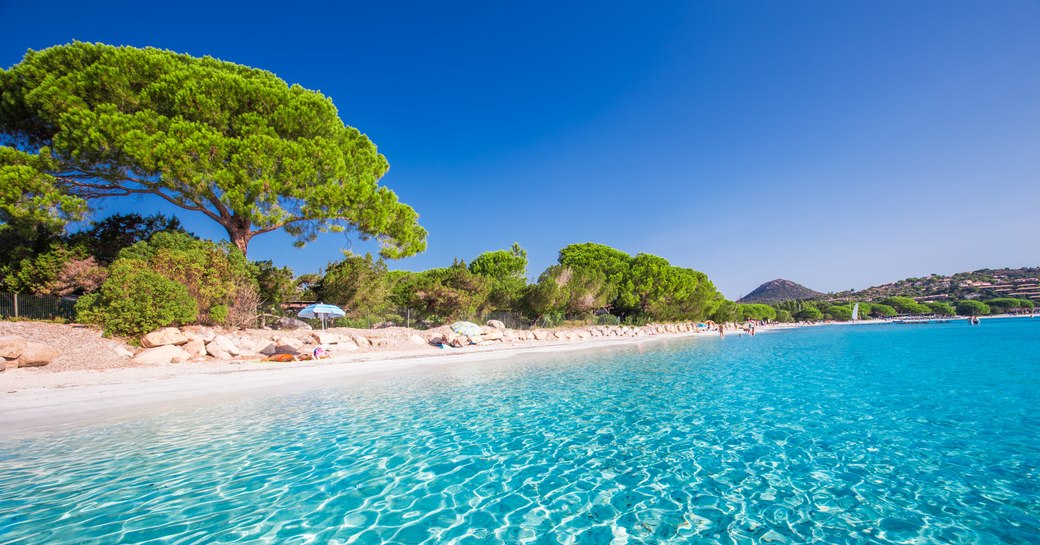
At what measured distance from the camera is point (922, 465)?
5.20 m

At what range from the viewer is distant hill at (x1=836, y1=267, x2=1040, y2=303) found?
363ft

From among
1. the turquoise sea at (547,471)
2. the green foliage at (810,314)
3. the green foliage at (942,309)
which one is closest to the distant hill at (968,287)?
the green foliage at (942,309)

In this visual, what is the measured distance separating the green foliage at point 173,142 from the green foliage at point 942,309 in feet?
415

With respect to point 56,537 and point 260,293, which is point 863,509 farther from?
point 260,293

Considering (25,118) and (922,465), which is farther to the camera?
(25,118)

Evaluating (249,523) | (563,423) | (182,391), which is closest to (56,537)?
(249,523)

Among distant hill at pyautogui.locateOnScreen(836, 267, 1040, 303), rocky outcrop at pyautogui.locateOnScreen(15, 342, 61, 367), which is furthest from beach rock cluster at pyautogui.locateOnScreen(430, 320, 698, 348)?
distant hill at pyautogui.locateOnScreen(836, 267, 1040, 303)

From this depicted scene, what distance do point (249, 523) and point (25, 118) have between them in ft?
78.6

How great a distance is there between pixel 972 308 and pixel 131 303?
135 meters

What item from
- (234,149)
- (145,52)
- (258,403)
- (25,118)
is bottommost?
(258,403)

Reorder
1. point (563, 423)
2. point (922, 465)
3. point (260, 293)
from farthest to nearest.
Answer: point (260, 293) → point (563, 423) → point (922, 465)

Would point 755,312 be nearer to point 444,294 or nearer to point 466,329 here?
point 444,294

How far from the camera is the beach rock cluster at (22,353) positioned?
11.4 meters

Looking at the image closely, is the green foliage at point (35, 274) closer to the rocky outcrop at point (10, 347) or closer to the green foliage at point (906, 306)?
the rocky outcrop at point (10, 347)
